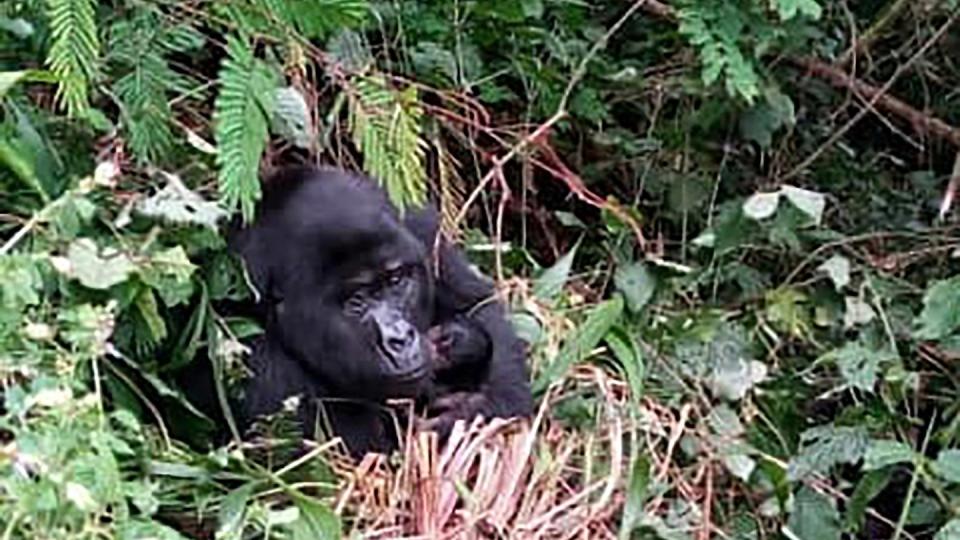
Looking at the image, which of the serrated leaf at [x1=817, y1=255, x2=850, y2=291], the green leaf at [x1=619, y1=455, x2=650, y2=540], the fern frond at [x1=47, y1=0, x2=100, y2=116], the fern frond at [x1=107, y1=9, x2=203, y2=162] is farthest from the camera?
the serrated leaf at [x1=817, y1=255, x2=850, y2=291]

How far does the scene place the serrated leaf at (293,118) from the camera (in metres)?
3.08

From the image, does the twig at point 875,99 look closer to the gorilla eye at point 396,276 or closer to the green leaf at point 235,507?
the gorilla eye at point 396,276

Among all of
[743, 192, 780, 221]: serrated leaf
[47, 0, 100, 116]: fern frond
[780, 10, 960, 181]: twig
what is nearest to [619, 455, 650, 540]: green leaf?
[743, 192, 780, 221]: serrated leaf

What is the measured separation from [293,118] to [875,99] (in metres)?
1.34

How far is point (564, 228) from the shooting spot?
12.8 feet

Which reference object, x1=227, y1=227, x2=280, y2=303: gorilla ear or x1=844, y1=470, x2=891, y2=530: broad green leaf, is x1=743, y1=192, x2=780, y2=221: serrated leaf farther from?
x1=227, y1=227, x2=280, y2=303: gorilla ear

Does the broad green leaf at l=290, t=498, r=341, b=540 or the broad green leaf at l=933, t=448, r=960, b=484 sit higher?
the broad green leaf at l=290, t=498, r=341, b=540

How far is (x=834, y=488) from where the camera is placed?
10.7ft

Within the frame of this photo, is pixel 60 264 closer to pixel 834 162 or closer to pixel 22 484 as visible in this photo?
pixel 22 484

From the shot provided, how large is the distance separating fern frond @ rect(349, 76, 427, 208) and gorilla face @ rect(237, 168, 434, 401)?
13.0 inches

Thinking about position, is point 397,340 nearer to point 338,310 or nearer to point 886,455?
point 338,310

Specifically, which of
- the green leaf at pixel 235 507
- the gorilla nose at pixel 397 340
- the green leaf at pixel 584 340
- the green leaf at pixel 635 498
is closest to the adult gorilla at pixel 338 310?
the gorilla nose at pixel 397 340

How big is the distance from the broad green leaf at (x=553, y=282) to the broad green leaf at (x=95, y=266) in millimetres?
930

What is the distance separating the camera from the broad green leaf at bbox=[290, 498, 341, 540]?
2.47m
